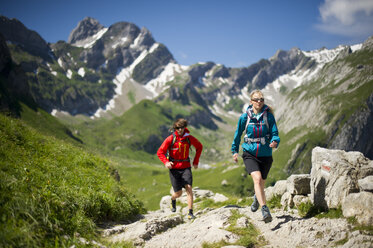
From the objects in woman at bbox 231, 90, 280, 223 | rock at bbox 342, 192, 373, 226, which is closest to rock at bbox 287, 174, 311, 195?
woman at bbox 231, 90, 280, 223

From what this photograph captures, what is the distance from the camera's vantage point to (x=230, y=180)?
19688cm

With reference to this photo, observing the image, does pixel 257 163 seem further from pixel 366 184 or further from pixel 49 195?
pixel 49 195

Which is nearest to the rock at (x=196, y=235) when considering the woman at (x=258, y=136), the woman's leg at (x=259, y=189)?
the woman's leg at (x=259, y=189)

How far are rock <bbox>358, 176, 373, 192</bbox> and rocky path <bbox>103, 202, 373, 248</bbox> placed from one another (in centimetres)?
140

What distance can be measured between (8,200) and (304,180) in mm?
11504

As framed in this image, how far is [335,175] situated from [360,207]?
170 centimetres

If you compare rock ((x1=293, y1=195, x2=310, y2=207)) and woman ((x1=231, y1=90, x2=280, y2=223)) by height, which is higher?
woman ((x1=231, y1=90, x2=280, y2=223))

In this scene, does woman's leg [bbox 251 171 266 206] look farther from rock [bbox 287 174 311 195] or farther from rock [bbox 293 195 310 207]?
rock [bbox 287 174 311 195]

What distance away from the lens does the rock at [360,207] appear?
7.58 m

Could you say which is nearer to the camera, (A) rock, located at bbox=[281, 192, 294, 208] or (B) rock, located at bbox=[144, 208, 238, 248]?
(B) rock, located at bbox=[144, 208, 238, 248]

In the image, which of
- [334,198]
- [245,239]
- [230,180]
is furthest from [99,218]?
[230,180]

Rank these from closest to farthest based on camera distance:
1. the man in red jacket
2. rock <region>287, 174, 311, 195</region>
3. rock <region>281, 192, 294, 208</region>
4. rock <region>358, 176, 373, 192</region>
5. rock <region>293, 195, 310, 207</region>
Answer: rock <region>358, 176, 373, 192</region>
rock <region>293, 195, 310, 207</region>
rock <region>281, 192, 294, 208</region>
rock <region>287, 174, 311, 195</region>
the man in red jacket

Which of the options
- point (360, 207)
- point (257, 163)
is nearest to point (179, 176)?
point (257, 163)

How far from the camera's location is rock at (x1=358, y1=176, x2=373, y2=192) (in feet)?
26.8
